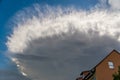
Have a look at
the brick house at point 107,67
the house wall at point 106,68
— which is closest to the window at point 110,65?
the brick house at point 107,67

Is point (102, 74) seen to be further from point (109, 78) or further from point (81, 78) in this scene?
point (81, 78)

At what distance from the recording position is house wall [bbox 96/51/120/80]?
203 feet

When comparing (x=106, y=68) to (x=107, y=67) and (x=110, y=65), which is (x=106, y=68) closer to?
(x=107, y=67)

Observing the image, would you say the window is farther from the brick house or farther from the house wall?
the house wall

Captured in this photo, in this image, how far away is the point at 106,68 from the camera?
62.6m

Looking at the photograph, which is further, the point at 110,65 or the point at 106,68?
the point at 110,65

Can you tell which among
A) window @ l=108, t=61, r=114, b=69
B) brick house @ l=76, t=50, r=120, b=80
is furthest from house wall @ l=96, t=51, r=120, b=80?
window @ l=108, t=61, r=114, b=69

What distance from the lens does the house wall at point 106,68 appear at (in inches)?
2434

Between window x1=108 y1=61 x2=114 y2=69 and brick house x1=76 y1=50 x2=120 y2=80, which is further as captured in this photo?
window x1=108 y1=61 x2=114 y2=69

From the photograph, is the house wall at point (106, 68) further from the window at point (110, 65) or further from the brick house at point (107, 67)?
the window at point (110, 65)

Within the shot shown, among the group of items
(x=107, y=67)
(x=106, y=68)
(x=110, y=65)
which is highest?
(x=110, y=65)

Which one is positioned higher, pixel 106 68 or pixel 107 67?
→ pixel 107 67

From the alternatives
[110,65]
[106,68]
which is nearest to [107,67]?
[106,68]

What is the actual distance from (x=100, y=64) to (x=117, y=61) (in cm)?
420
